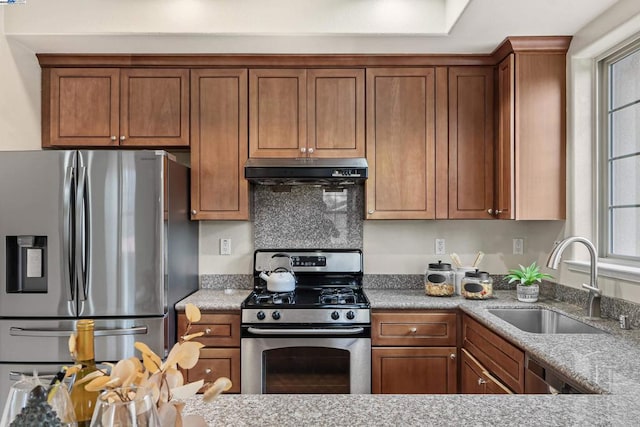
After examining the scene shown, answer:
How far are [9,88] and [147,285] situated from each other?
147cm

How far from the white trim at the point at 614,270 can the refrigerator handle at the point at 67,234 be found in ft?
9.13

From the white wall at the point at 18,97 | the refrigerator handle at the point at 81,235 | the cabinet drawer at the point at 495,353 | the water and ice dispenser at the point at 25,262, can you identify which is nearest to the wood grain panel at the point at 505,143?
the cabinet drawer at the point at 495,353

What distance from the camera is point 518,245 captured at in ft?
10.4

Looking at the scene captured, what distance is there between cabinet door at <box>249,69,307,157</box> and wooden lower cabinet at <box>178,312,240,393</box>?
1.08 meters

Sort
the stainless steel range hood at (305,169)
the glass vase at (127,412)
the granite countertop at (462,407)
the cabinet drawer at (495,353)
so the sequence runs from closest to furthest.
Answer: the glass vase at (127,412) < the granite countertop at (462,407) < the cabinet drawer at (495,353) < the stainless steel range hood at (305,169)

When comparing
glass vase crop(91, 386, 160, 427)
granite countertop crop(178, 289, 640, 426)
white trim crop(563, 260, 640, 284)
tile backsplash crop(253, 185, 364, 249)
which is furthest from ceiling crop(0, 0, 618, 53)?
glass vase crop(91, 386, 160, 427)

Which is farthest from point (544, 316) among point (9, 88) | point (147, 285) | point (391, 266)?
point (9, 88)

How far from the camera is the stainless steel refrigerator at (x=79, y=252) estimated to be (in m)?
2.37

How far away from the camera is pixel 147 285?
2.38m

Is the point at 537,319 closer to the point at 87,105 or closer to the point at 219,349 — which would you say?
the point at 219,349

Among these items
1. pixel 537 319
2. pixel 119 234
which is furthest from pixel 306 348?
pixel 537 319

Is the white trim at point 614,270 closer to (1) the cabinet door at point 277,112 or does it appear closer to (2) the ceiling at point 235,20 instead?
(2) the ceiling at point 235,20

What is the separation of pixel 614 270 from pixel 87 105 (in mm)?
3217

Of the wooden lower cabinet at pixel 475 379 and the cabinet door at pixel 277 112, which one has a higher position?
the cabinet door at pixel 277 112
